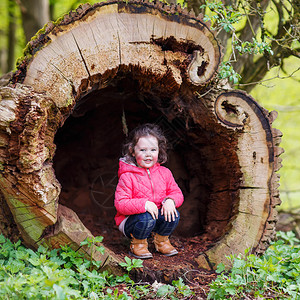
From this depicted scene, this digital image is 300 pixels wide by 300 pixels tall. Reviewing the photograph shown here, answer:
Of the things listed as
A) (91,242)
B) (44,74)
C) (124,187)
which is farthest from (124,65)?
(91,242)

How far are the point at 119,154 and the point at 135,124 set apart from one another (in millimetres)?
503

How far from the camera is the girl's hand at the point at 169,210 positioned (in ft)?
10.3

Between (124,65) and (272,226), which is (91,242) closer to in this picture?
(124,65)

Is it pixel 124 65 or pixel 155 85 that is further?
pixel 155 85

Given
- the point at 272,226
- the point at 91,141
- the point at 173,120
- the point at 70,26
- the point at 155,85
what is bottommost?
the point at 272,226

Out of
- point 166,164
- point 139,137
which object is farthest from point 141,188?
point 166,164

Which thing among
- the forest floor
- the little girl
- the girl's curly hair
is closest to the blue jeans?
the little girl

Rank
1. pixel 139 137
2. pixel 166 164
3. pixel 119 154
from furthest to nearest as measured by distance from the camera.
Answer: pixel 119 154
pixel 166 164
pixel 139 137

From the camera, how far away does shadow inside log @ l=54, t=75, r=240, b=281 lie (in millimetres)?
3430

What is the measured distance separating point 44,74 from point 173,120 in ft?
5.83

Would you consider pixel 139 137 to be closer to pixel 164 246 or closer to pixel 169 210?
pixel 169 210

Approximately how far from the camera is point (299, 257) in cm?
299

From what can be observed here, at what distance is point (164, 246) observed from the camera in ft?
11.0

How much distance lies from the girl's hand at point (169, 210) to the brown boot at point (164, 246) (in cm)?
28
